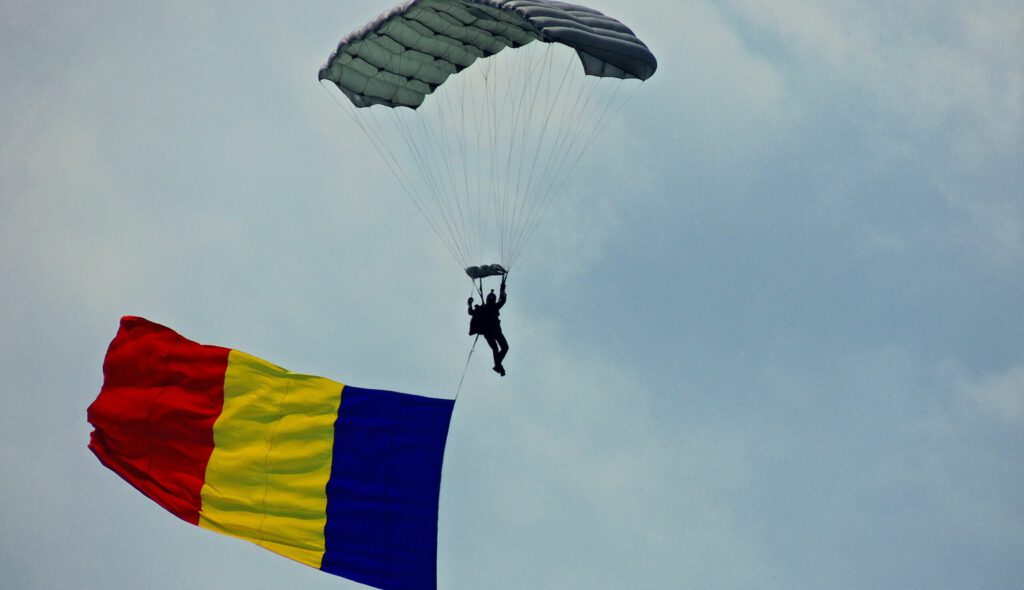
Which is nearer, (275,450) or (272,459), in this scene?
(272,459)

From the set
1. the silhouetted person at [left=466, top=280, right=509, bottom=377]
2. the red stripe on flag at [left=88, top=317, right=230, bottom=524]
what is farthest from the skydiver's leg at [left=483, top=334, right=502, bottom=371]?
the red stripe on flag at [left=88, top=317, right=230, bottom=524]

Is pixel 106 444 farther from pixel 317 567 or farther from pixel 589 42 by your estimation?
pixel 589 42

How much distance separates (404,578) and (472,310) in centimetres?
367

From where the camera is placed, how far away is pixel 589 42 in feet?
96.2

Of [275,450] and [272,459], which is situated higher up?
[275,450]

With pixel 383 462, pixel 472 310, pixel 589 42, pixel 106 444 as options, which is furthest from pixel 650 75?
pixel 106 444

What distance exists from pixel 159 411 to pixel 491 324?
4317 millimetres

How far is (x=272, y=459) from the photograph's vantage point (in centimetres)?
3020

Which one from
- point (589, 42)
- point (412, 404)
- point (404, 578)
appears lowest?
point (404, 578)

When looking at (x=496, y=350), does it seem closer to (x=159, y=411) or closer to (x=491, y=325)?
(x=491, y=325)

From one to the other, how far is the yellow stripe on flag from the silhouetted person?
190cm

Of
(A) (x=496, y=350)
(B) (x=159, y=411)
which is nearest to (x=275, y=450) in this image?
(B) (x=159, y=411)

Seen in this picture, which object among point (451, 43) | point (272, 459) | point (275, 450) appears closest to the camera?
point (272, 459)

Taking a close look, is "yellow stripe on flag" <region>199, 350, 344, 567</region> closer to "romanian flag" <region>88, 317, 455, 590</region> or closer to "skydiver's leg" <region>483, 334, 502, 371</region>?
"romanian flag" <region>88, 317, 455, 590</region>
